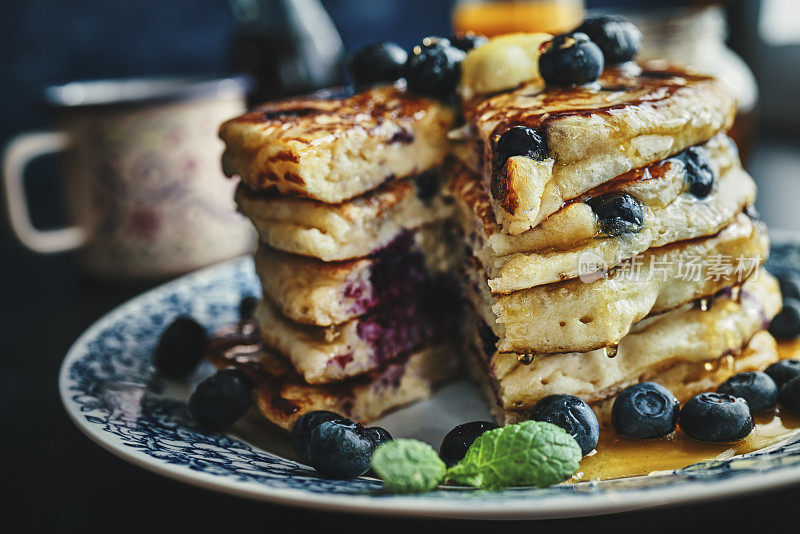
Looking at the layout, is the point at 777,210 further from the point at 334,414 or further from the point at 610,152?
the point at 334,414

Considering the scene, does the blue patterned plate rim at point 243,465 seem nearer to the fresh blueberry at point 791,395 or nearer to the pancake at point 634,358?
the fresh blueberry at point 791,395

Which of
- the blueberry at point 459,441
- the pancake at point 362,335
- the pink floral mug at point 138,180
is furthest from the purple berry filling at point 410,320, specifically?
the pink floral mug at point 138,180

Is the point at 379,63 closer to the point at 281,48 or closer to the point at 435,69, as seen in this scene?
the point at 435,69

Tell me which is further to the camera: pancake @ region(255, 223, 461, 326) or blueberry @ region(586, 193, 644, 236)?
pancake @ region(255, 223, 461, 326)

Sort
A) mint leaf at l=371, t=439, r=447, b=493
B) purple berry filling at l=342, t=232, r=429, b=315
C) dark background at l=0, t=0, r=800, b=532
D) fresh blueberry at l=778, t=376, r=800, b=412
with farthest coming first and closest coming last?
1. purple berry filling at l=342, t=232, r=429, b=315
2. fresh blueberry at l=778, t=376, r=800, b=412
3. dark background at l=0, t=0, r=800, b=532
4. mint leaf at l=371, t=439, r=447, b=493

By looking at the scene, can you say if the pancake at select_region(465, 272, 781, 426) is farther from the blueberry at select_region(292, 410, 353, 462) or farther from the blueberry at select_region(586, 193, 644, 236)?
the blueberry at select_region(292, 410, 353, 462)

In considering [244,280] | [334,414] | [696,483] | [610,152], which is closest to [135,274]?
[244,280]

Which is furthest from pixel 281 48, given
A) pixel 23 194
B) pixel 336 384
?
pixel 336 384

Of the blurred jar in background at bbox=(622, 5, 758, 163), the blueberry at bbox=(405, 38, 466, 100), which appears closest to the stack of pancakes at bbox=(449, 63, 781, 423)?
the blueberry at bbox=(405, 38, 466, 100)
